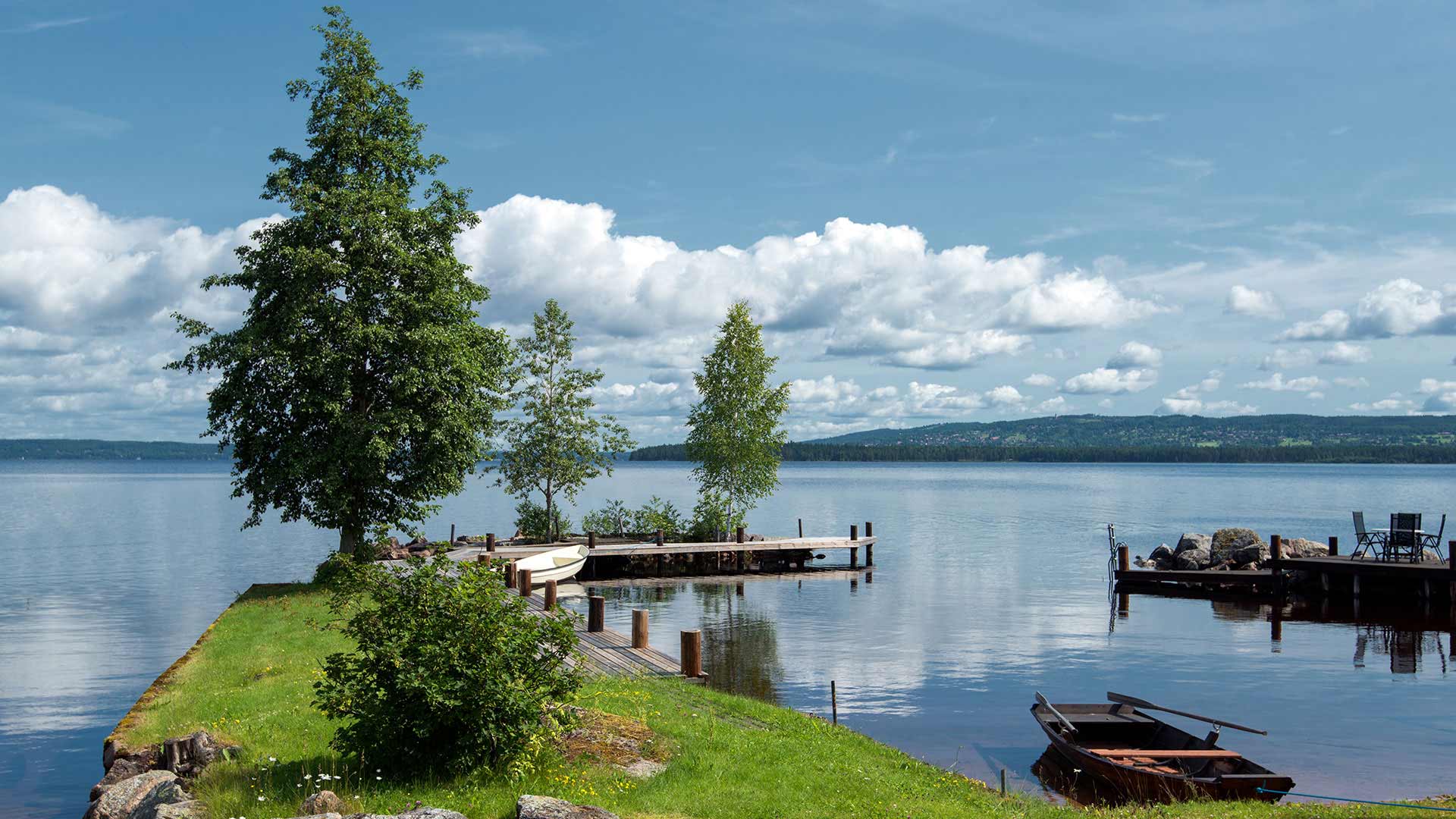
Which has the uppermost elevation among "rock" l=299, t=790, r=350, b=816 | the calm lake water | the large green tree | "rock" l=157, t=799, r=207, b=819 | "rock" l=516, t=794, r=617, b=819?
the large green tree

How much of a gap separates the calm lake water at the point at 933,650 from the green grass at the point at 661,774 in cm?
259

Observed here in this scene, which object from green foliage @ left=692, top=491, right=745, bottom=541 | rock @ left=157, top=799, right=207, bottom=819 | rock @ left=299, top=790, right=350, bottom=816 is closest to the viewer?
rock @ left=299, top=790, right=350, bottom=816

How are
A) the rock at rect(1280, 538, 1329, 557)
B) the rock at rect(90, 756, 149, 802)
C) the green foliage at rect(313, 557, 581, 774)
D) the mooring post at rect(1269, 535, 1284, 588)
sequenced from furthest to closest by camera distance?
1. the rock at rect(1280, 538, 1329, 557)
2. the mooring post at rect(1269, 535, 1284, 588)
3. the rock at rect(90, 756, 149, 802)
4. the green foliage at rect(313, 557, 581, 774)

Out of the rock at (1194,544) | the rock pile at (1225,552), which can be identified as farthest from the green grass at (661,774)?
the rock at (1194,544)

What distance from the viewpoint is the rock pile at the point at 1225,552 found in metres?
43.8

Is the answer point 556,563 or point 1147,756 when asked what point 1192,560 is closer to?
point 556,563

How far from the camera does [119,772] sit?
13.6 meters

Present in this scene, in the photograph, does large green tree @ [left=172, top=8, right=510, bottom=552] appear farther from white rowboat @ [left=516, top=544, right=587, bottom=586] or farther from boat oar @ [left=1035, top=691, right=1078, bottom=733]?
boat oar @ [left=1035, top=691, right=1078, bottom=733]

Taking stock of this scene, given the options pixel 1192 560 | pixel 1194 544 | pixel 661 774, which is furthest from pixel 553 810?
pixel 1194 544

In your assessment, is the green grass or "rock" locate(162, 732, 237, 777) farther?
"rock" locate(162, 732, 237, 777)

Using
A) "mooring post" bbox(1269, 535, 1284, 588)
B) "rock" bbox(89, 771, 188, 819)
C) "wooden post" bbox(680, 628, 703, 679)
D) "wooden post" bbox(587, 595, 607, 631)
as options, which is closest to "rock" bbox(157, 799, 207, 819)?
"rock" bbox(89, 771, 188, 819)

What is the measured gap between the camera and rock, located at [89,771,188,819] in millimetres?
11266

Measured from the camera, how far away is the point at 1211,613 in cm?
3697

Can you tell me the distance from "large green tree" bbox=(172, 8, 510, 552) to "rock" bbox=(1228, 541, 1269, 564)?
3300cm
